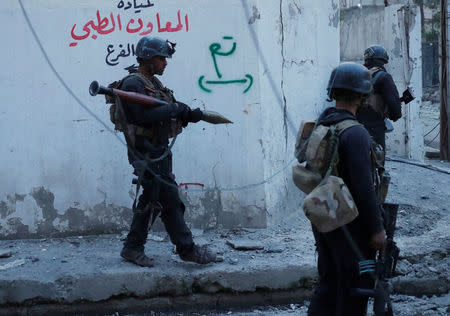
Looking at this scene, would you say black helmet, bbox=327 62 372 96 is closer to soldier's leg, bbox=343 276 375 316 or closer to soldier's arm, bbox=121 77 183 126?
soldier's leg, bbox=343 276 375 316

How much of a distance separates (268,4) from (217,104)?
39.7 inches

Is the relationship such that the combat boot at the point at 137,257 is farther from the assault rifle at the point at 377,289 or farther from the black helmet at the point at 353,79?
the black helmet at the point at 353,79

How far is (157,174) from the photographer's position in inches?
177

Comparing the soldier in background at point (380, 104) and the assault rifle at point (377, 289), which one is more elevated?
the soldier in background at point (380, 104)

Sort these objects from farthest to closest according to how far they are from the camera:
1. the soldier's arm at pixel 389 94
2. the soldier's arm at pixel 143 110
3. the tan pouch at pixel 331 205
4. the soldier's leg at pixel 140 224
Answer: the soldier's arm at pixel 389 94
the soldier's leg at pixel 140 224
the soldier's arm at pixel 143 110
the tan pouch at pixel 331 205

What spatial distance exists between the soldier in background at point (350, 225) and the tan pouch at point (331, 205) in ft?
0.34

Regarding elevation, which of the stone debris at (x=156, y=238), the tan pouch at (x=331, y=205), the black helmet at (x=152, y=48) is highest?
the black helmet at (x=152, y=48)

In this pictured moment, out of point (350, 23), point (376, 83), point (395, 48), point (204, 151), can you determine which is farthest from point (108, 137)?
point (350, 23)

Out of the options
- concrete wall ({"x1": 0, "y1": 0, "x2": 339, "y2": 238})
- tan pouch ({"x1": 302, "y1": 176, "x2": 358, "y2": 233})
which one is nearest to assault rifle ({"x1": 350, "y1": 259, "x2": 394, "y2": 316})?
tan pouch ({"x1": 302, "y1": 176, "x2": 358, "y2": 233})

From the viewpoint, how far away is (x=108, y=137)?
218 inches

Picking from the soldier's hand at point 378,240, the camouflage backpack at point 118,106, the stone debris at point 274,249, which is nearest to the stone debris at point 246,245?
the stone debris at point 274,249

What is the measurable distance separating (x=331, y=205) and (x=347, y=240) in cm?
28

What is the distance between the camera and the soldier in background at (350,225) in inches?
116

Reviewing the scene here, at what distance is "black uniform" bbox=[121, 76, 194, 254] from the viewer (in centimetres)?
439
